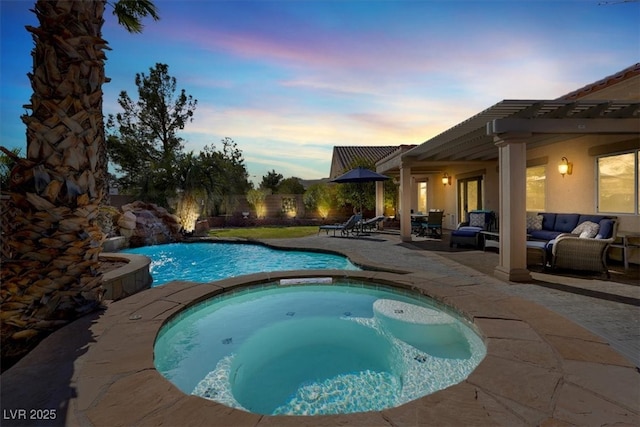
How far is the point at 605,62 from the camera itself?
8.57m

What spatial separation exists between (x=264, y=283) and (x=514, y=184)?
4873mm

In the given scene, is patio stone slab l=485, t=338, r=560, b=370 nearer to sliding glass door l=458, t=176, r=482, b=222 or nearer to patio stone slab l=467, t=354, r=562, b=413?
patio stone slab l=467, t=354, r=562, b=413

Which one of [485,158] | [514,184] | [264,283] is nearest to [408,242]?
[485,158]

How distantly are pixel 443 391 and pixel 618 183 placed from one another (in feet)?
26.3

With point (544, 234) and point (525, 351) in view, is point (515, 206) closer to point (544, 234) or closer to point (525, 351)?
point (544, 234)

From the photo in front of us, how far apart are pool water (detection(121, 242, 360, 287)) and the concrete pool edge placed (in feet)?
13.8

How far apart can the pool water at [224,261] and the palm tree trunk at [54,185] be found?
11.9 ft

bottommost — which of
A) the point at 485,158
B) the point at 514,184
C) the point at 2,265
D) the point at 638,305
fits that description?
the point at 638,305

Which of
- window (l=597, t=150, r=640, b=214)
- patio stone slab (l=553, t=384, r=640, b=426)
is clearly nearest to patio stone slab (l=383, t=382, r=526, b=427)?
patio stone slab (l=553, t=384, r=640, b=426)

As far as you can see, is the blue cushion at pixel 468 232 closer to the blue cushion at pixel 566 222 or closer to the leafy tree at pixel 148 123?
the blue cushion at pixel 566 222

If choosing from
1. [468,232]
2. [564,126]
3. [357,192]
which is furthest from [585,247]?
[357,192]

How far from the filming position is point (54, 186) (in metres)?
3.35

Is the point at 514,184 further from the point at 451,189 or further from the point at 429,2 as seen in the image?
the point at 451,189

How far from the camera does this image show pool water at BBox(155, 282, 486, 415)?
282 centimetres
